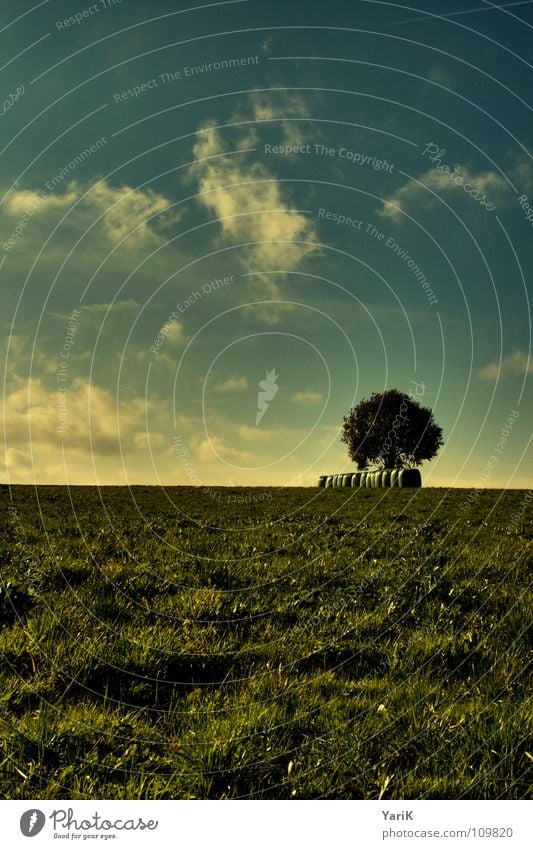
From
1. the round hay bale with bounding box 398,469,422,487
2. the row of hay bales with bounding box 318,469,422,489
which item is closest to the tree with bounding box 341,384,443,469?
the row of hay bales with bounding box 318,469,422,489

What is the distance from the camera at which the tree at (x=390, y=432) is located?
253 ft

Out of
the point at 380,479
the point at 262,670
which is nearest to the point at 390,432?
the point at 380,479

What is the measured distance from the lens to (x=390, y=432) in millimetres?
77688

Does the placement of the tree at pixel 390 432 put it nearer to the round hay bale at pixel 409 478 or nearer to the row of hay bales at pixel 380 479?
the row of hay bales at pixel 380 479

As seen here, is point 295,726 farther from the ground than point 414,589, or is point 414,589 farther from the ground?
point 414,589

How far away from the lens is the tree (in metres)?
77.0

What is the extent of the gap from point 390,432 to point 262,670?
238 feet

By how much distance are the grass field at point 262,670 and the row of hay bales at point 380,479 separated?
94.6ft

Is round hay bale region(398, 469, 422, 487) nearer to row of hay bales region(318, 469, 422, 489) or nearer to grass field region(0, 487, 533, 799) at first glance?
row of hay bales region(318, 469, 422, 489)
